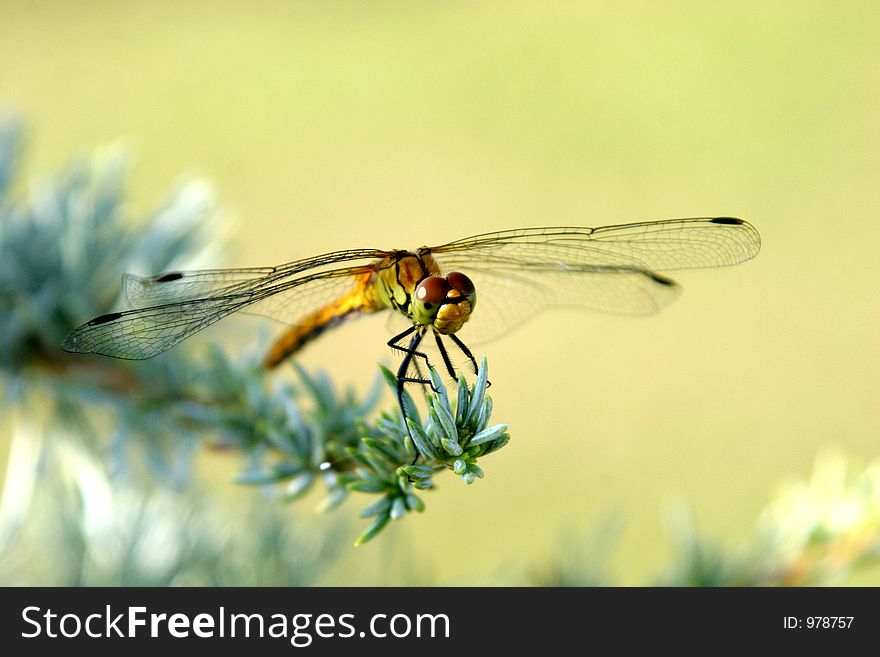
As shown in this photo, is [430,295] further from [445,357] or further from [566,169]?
[566,169]

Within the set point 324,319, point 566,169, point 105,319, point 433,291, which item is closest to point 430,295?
point 433,291

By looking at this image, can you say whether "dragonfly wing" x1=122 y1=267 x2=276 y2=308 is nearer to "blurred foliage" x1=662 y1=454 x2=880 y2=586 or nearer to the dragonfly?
the dragonfly

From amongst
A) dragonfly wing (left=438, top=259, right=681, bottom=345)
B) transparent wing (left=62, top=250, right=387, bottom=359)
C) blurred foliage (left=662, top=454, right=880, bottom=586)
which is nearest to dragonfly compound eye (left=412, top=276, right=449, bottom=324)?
transparent wing (left=62, top=250, right=387, bottom=359)

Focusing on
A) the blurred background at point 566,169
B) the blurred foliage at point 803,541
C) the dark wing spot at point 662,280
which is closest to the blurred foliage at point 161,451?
the blurred foliage at point 803,541

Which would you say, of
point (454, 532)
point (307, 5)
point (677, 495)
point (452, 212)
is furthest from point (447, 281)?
point (307, 5)
